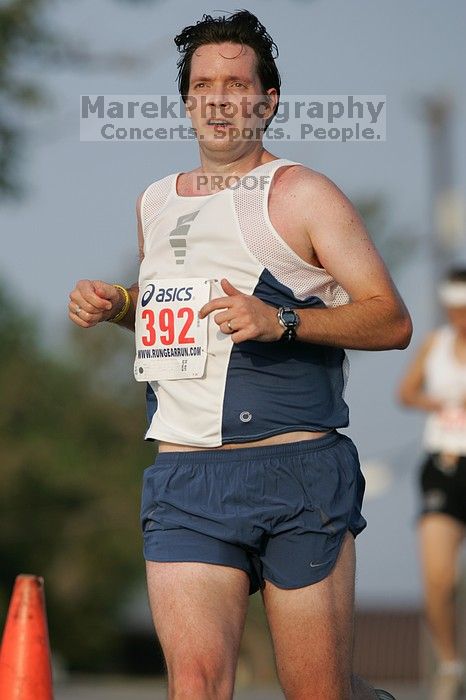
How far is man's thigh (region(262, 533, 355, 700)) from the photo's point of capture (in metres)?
4.89

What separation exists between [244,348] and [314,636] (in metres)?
0.92

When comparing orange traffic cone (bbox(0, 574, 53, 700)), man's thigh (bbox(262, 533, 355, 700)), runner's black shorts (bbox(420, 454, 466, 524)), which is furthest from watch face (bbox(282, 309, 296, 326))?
runner's black shorts (bbox(420, 454, 466, 524))

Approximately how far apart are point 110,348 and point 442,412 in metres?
22.6

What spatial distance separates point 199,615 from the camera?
4.81 metres

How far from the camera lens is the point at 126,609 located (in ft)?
104

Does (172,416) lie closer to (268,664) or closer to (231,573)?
(231,573)

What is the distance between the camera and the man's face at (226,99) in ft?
16.9

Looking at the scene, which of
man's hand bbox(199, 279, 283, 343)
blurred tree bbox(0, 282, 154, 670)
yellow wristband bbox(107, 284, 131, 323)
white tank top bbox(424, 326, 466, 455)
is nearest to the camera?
man's hand bbox(199, 279, 283, 343)

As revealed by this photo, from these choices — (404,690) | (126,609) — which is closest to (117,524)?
(126,609)

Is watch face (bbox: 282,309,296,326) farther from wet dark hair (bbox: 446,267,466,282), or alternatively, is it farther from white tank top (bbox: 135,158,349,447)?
wet dark hair (bbox: 446,267,466,282)

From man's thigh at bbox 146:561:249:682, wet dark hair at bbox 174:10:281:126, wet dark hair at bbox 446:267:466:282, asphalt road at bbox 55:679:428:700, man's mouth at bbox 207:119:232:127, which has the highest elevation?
wet dark hair at bbox 174:10:281:126

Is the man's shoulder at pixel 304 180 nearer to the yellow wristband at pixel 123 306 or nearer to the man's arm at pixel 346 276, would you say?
the man's arm at pixel 346 276

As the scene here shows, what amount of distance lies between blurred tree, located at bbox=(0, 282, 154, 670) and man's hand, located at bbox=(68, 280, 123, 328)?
20.7m

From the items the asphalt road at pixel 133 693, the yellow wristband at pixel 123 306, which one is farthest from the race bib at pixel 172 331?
the asphalt road at pixel 133 693
